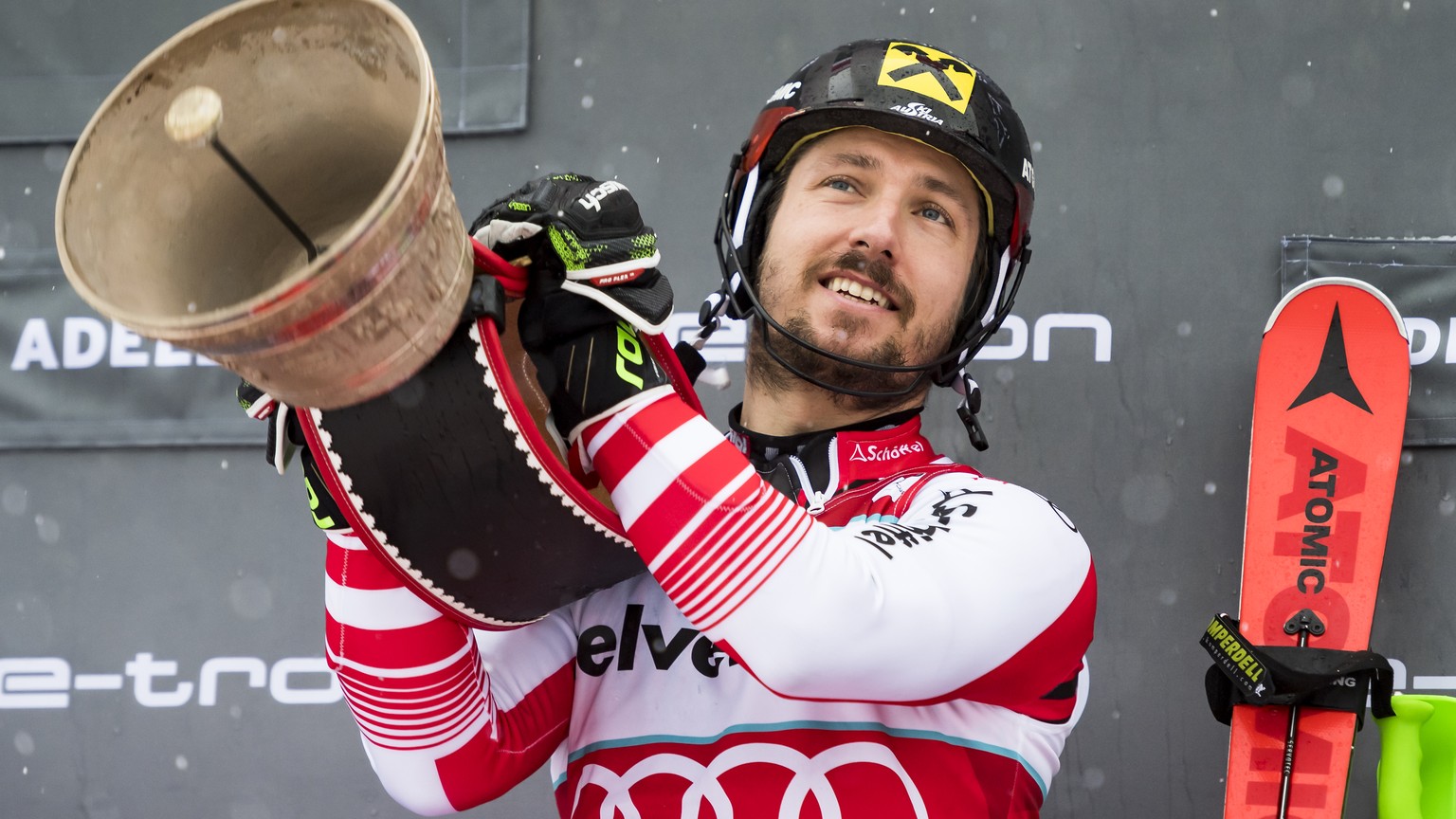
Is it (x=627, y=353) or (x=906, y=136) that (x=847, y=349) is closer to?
(x=906, y=136)

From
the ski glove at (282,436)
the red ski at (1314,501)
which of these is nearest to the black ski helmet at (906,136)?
the ski glove at (282,436)

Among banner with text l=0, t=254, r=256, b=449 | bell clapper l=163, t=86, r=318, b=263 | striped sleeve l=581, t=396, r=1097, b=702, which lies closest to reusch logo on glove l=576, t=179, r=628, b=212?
striped sleeve l=581, t=396, r=1097, b=702

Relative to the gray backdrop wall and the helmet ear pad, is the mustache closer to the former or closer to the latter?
the helmet ear pad

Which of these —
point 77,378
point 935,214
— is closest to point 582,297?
point 935,214

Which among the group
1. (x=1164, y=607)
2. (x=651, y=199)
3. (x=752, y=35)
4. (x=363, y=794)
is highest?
(x=752, y=35)

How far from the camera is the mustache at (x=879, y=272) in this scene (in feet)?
4.98

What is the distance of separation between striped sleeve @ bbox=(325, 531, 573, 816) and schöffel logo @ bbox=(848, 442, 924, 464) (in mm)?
414

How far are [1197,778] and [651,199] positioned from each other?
1.53 m

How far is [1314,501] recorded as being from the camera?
2.15m

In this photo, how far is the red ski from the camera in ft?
6.68

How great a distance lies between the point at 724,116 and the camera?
8.34 feet

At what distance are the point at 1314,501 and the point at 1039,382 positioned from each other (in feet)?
1.74

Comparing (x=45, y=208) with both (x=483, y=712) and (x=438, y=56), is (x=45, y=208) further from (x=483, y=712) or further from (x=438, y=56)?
(x=483, y=712)

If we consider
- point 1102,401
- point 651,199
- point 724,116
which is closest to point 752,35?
point 724,116
